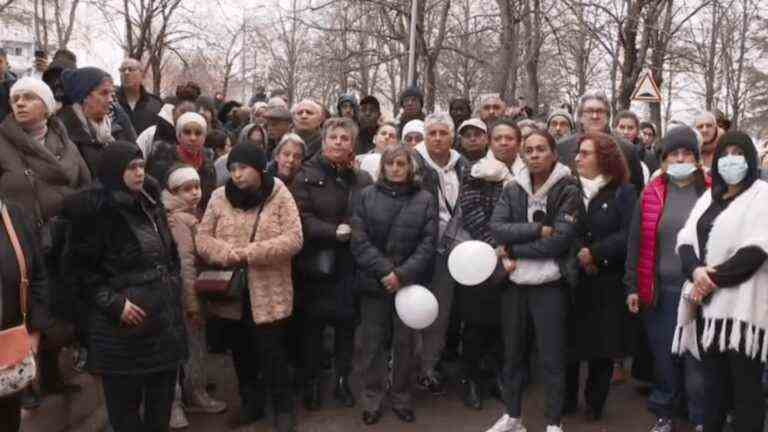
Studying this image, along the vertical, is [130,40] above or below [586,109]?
above

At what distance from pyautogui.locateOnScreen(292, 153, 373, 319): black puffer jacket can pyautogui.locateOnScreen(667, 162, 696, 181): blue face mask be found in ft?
7.32

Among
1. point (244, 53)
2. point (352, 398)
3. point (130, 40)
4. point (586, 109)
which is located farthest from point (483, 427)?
point (244, 53)

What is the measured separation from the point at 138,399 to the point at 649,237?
3520 mm

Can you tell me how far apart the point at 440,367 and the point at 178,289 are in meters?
2.75

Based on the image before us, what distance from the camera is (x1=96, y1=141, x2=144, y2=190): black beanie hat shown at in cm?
396

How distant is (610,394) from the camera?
19.9ft

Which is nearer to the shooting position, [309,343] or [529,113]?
[309,343]

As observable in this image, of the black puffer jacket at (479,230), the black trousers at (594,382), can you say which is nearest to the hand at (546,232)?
the black puffer jacket at (479,230)

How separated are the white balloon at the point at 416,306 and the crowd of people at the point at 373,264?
96 millimetres

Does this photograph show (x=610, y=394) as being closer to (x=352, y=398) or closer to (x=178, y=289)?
(x=352, y=398)

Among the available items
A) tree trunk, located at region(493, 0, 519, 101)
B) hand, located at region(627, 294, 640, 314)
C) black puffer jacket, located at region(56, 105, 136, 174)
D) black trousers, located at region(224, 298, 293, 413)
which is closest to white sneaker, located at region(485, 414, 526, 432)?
hand, located at region(627, 294, 640, 314)

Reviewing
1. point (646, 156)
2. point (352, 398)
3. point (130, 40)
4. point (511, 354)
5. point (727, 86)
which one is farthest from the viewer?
point (727, 86)

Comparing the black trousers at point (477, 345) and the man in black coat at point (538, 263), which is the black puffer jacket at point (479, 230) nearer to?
the black trousers at point (477, 345)

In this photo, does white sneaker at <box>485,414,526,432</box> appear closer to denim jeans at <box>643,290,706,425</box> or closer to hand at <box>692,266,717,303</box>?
denim jeans at <box>643,290,706,425</box>
